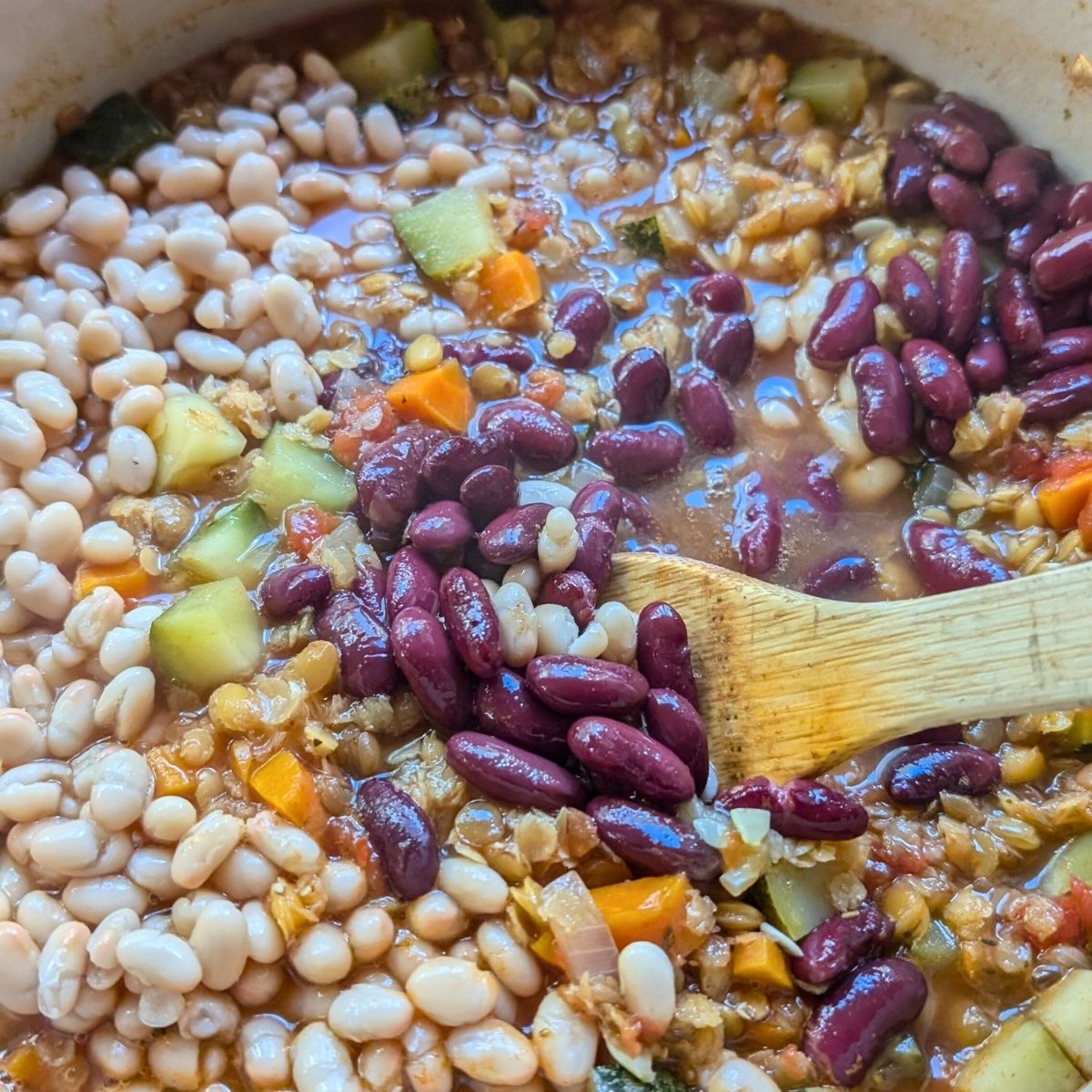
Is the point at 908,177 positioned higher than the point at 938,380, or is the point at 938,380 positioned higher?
the point at 908,177

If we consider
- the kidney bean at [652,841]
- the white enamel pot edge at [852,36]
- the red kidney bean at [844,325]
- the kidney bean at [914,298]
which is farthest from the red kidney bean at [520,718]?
the white enamel pot edge at [852,36]

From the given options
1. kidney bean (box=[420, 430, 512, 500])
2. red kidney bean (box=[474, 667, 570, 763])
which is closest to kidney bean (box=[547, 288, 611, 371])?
kidney bean (box=[420, 430, 512, 500])

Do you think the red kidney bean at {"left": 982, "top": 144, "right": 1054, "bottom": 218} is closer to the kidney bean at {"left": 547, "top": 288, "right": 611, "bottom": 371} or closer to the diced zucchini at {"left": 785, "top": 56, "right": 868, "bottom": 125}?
the diced zucchini at {"left": 785, "top": 56, "right": 868, "bottom": 125}

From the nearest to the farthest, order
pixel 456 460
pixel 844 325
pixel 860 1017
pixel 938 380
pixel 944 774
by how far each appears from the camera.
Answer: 1. pixel 860 1017
2. pixel 944 774
3. pixel 456 460
4. pixel 938 380
5. pixel 844 325

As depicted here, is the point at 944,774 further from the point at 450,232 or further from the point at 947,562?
the point at 450,232

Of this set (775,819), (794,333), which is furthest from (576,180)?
(775,819)

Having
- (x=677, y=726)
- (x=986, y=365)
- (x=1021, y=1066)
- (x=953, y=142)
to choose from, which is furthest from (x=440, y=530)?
(x=953, y=142)
